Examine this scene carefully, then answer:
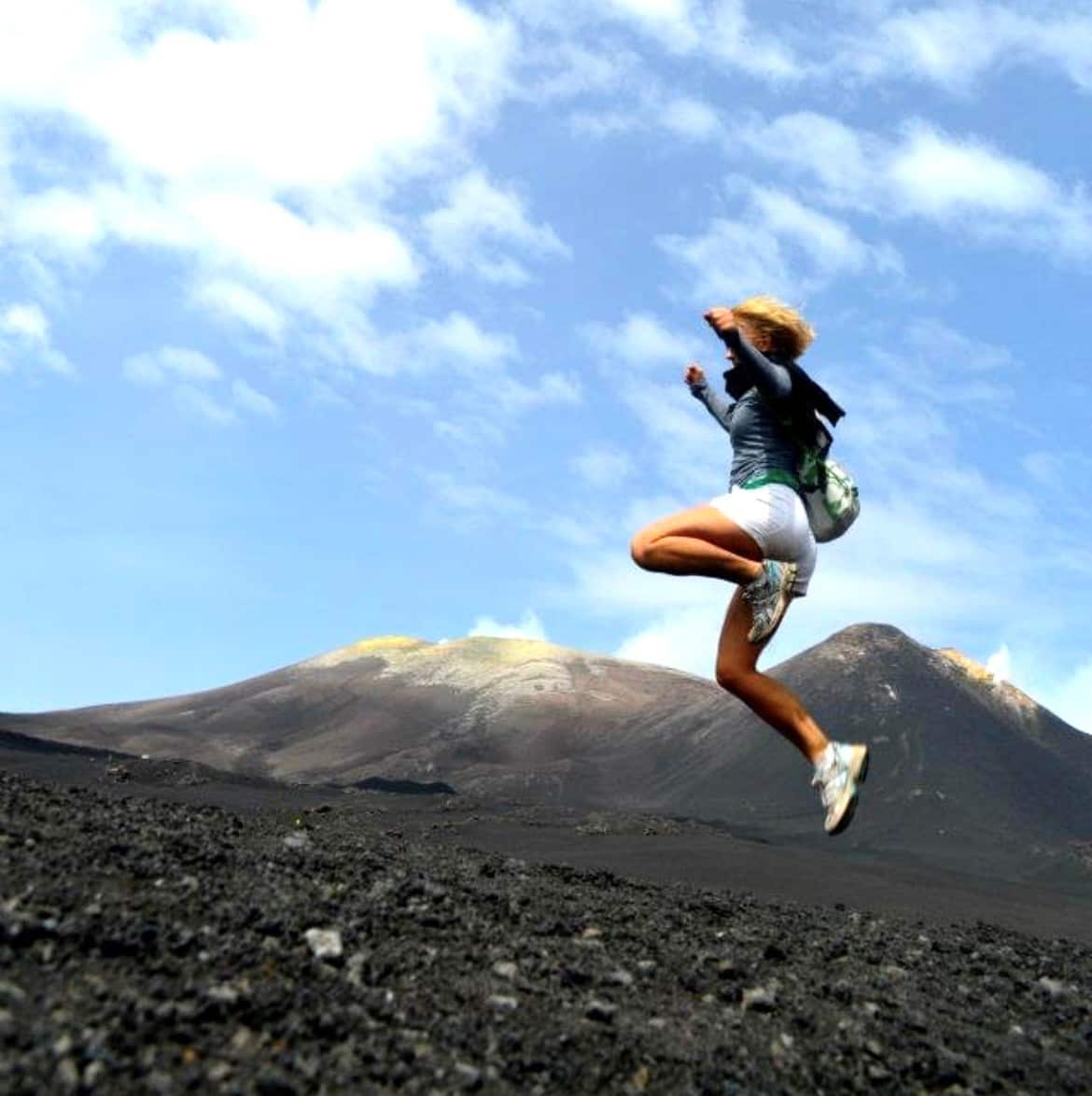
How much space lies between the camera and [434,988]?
3857mm

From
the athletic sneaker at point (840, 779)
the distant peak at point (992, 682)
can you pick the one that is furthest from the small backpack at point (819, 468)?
the distant peak at point (992, 682)

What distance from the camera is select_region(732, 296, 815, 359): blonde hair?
5832 mm

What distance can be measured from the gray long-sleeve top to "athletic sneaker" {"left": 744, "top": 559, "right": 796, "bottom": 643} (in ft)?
1.31

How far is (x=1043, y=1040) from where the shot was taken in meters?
4.55

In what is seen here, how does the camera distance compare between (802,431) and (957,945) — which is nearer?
(802,431)

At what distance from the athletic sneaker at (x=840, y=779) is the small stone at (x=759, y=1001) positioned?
1.07 m

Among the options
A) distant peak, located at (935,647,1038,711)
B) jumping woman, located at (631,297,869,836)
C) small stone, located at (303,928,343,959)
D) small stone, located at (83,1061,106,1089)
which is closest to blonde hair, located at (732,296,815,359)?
jumping woman, located at (631,297,869,836)

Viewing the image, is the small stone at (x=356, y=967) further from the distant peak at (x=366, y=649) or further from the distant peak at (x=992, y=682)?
the distant peak at (x=366, y=649)

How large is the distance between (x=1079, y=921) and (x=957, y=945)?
5.34 meters

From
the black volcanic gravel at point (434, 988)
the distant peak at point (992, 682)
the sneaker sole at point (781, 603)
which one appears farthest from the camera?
the distant peak at point (992, 682)

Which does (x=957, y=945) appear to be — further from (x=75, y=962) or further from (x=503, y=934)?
(x=75, y=962)

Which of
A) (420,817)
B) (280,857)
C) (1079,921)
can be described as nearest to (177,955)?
(280,857)

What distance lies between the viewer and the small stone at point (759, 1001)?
4.29 metres

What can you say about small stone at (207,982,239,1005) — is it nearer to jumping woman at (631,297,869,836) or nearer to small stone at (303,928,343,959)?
small stone at (303,928,343,959)
